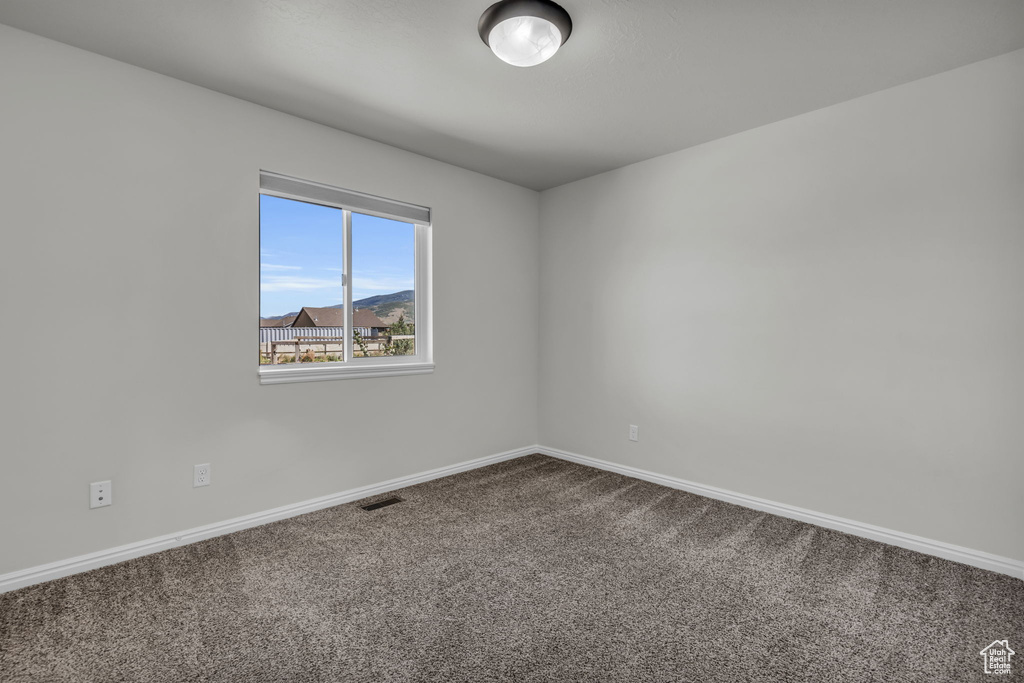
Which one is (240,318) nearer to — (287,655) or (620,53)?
(287,655)

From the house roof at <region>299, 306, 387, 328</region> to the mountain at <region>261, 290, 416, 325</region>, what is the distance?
3 centimetres

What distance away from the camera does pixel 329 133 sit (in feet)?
10.0

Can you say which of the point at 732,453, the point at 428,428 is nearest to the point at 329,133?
the point at 428,428

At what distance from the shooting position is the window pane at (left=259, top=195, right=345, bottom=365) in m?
2.91

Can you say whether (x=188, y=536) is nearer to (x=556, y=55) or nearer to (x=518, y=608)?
(x=518, y=608)

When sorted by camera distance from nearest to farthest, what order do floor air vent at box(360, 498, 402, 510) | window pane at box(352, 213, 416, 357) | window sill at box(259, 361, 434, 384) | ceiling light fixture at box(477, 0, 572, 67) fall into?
1. ceiling light fixture at box(477, 0, 572, 67)
2. window sill at box(259, 361, 434, 384)
3. floor air vent at box(360, 498, 402, 510)
4. window pane at box(352, 213, 416, 357)

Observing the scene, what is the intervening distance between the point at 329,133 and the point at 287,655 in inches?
110

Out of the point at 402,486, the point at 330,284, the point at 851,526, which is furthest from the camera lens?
the point at 402,486

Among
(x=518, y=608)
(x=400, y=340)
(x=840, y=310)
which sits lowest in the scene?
(x=518, y=608)

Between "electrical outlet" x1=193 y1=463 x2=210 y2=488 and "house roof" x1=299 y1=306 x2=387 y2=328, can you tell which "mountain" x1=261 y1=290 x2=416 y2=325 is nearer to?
"house roof" x1=299 y1=306 x2=387 y2=328

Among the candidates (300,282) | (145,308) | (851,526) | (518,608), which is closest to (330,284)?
(300,282)

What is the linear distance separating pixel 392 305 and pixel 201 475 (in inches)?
61.9

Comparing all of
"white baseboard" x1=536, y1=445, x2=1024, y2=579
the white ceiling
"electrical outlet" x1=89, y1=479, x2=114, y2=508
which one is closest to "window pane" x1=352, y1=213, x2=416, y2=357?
the white ceiling

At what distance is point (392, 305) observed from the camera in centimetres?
355
